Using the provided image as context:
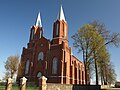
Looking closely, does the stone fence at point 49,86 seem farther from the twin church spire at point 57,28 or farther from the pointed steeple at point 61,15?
the pointed steeple at point 61,15

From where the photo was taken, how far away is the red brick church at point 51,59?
3538 centimetres

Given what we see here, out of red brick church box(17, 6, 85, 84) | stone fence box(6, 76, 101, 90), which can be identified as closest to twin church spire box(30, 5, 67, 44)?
red brick church box(17, 6, 85, 84)

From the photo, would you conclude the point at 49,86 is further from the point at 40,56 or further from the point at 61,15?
the point at 61,15

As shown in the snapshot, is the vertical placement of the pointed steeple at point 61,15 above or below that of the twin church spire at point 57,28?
above

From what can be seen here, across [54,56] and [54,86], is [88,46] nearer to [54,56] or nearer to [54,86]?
[54,86]

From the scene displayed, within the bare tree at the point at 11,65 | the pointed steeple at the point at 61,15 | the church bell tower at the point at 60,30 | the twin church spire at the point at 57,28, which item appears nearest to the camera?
the bare tree at the point at 11,65

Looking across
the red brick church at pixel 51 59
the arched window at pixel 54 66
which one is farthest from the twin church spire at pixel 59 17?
the arched window at pixel 54 66

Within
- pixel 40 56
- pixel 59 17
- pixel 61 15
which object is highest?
pixel 61 15

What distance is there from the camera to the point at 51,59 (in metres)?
37.8

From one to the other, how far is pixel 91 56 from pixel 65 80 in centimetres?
1181

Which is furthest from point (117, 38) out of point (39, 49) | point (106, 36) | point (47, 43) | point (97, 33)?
point (39, 49)

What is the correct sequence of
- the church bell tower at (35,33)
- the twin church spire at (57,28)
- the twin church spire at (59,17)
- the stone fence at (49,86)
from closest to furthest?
the stone fence at (49,86) < the twin church spire at (57,28) < the twin church spire at (59,17) < the church bell tower at (35,33)

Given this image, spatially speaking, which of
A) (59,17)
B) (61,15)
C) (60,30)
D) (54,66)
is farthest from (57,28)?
(54,66)

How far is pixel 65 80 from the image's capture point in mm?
33938
